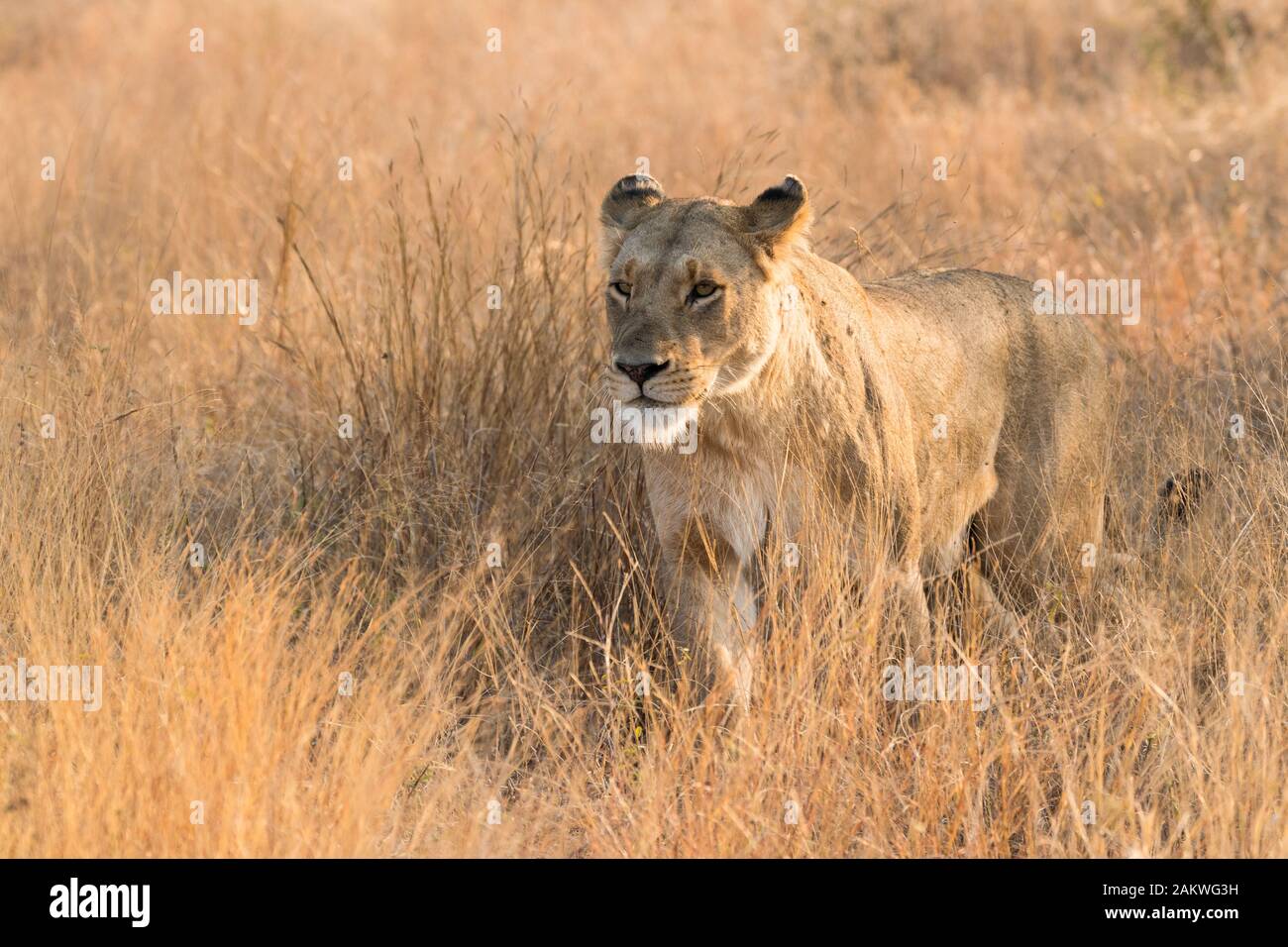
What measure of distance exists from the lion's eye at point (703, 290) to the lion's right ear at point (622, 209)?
1.75ft

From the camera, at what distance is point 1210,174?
1113 centimetres

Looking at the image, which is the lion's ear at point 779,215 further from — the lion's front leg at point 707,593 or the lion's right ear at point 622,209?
the lion's front leg at point 707,593

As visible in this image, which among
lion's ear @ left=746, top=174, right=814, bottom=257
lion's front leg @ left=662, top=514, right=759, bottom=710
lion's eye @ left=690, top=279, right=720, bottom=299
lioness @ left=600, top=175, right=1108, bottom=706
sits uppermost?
lion's ear @ left=746, top=174, right=814, bottom=257

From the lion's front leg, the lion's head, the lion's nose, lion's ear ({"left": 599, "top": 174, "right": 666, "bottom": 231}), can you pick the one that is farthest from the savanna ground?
lion's ear ({"left": 599, "top": 174, "right": 666, "bottom": 231})

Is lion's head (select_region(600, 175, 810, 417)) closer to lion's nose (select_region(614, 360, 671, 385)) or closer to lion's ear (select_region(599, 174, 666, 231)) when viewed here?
lion's nose (select_region(614, 360, 671, 385))

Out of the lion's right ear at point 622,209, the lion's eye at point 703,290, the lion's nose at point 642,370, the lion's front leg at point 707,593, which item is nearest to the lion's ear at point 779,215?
the lion's eye at point 703,290

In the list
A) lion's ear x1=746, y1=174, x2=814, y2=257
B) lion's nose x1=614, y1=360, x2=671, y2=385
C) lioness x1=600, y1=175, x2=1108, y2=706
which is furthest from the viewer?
lion's ear x1=746, y1=174, x2=814, y2=257

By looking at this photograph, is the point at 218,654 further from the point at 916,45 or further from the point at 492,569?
the point at 916,45

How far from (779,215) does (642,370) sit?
0.84m

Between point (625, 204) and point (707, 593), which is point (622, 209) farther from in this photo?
point (707, 593)

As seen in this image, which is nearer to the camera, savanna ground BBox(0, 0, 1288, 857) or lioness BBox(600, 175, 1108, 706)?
savanna ground BBox(0, 0, 1288, 857)

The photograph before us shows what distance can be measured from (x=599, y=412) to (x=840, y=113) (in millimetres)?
8072

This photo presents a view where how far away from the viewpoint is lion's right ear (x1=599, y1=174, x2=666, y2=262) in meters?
5.57
